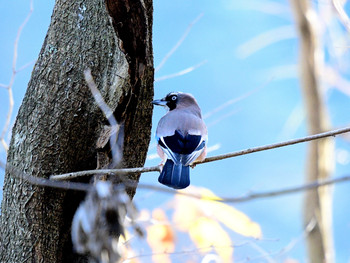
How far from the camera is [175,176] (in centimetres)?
373

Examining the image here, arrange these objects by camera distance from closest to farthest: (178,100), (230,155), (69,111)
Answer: (230,155) → (69,111) → (178,100)

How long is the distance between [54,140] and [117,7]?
0.95 meters

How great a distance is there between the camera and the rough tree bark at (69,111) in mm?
3588

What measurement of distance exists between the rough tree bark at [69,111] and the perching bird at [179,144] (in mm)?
225

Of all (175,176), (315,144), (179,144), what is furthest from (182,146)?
(315,144)

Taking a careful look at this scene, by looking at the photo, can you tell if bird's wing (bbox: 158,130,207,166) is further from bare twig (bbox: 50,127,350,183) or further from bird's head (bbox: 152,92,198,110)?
bird's head (bbox: 152,92,198,110)

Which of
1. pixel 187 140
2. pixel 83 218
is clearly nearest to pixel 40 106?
pixel 187 140

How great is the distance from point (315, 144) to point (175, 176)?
15.7ft

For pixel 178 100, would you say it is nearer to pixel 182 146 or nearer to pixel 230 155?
pixel 182 146

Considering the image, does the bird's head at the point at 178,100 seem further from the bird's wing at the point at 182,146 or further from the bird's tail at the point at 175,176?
the bird's tail at the point at 175,176

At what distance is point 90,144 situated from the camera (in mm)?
3738

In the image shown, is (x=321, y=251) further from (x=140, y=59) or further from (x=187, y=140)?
(x=140, y=59)

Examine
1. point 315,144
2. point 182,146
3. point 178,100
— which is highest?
point 315,144

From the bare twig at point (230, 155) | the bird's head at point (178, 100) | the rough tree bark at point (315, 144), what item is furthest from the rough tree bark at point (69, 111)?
the rough tree bark at point (315, 144)
